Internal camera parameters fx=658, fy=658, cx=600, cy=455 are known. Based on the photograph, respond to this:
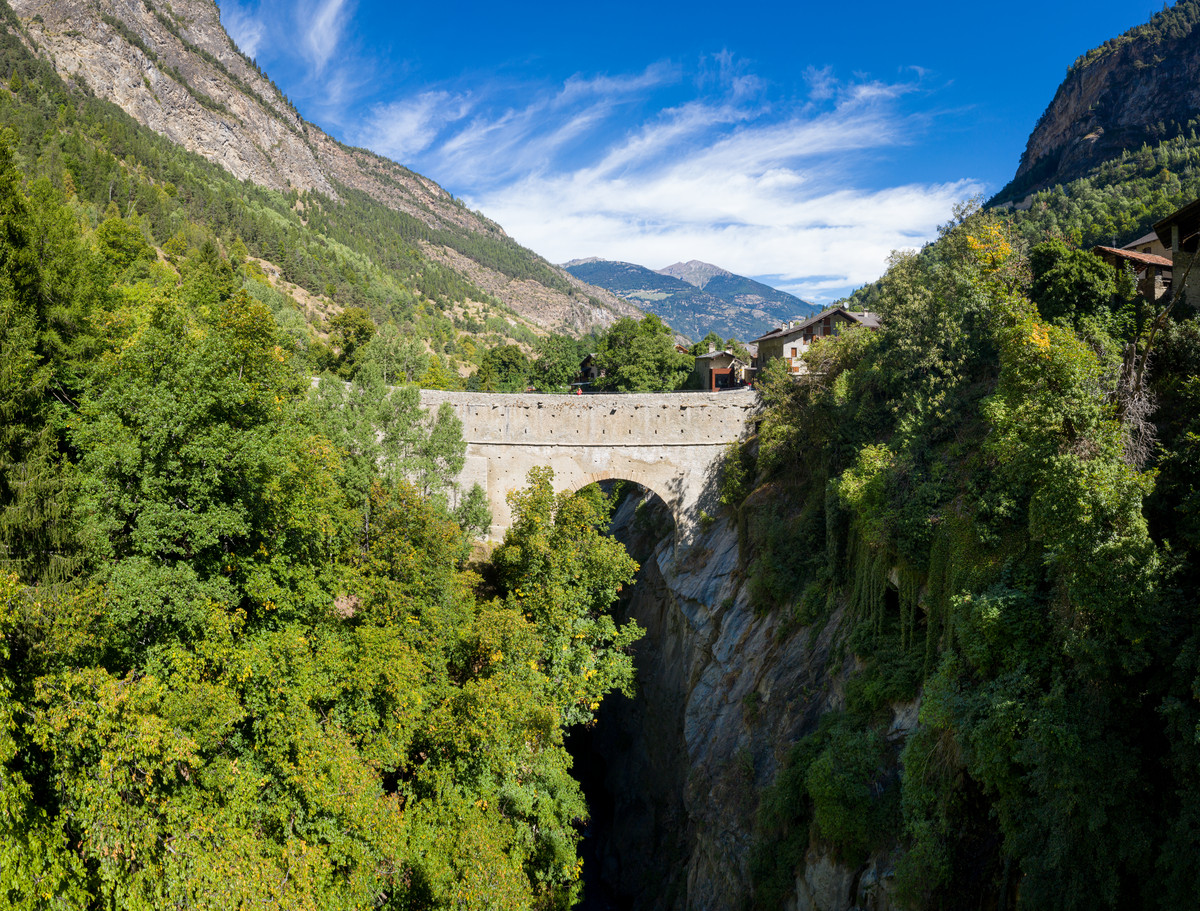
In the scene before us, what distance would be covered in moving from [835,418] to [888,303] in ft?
16.6

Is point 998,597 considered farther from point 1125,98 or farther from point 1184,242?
point 1125,98

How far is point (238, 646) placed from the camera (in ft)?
49.7

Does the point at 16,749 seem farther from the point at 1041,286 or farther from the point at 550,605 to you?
the point at 1041,286

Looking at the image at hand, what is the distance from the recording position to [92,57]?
4611 inches

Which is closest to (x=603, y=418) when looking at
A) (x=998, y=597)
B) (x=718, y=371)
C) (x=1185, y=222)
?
(x=718, y=371)

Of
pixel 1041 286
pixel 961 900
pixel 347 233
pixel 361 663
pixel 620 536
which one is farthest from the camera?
pixel 347 233

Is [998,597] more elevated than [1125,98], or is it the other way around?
[1125,98]

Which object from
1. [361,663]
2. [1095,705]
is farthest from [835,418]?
[361,663]

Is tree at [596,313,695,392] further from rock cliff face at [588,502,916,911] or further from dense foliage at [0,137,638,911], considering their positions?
dense foliage at [0,137,638,911]

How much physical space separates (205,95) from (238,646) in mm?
165499

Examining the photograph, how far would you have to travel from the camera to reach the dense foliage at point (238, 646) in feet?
36.9

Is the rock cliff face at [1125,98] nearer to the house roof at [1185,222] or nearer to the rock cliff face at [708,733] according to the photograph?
the house roof at [1185,222]

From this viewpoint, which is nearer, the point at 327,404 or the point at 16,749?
the point at 16,749

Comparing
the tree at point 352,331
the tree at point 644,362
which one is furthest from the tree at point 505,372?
the tree at point 644,362
